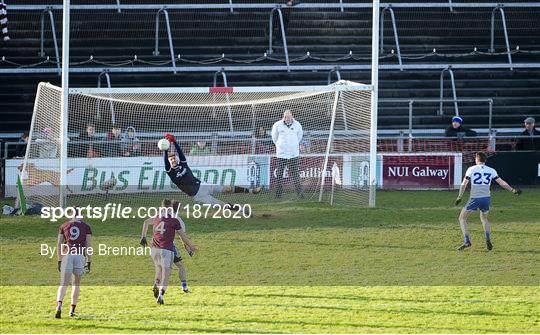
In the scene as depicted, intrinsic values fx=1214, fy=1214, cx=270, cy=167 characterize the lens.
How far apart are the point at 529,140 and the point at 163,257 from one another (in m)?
15.9

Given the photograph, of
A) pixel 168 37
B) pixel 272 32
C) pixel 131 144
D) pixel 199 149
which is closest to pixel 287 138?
pixel 199 149

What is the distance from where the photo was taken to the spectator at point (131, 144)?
99.2 ft

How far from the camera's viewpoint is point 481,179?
945 inches

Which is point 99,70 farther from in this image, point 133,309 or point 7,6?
point 133,309

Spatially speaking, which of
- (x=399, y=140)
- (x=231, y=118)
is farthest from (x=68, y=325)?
(x=399, y=140)

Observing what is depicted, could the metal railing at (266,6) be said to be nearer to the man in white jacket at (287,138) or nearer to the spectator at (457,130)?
the spectator at (457,130)

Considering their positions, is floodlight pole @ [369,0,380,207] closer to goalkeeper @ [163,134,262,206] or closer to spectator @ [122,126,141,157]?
goalkeeper @ [163,134,262,206]

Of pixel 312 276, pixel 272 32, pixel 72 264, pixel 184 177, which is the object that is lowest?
pixel 312 276

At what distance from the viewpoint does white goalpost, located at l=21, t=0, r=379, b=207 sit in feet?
94.4

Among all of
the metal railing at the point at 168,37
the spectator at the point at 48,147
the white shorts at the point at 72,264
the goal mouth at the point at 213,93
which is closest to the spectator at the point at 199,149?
the goal mouth at the point at 213,93

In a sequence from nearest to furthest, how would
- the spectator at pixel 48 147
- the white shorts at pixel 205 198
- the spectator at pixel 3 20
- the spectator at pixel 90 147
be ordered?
the white shorts at pixel 205 198 → the spectator at pixel 48 147 → the spectator at pixel 90 147 → the spectator at pixel 3 20

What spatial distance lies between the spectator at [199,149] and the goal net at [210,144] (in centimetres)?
3

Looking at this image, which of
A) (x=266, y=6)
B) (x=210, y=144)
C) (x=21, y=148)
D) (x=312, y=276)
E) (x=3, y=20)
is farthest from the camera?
(x=266, y=6)

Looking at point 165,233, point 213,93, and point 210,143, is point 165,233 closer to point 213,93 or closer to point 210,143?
point 213,93
